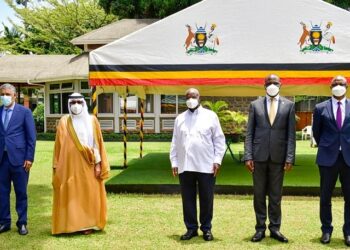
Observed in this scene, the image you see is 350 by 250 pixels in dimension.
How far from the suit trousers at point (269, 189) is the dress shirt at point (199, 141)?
52 cm

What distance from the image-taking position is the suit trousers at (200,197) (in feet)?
19.4

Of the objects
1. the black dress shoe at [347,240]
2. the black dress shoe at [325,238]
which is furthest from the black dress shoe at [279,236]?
the black dress shoe at [347,240]

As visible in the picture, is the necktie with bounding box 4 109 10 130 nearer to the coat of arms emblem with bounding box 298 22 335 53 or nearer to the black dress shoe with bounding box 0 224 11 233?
the black dress shoe with bounding box 0 224 11 233

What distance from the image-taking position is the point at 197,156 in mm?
5855

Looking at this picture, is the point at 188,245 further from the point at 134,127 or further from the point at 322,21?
the point at 134,127

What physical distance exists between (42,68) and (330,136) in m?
23.1

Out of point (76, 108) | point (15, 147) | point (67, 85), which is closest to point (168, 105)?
point (67, 85)

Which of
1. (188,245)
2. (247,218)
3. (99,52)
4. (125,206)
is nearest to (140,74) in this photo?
(99,52)

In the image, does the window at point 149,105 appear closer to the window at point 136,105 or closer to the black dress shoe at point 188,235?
the window at point 136,105

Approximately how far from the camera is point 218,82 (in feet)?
28.9

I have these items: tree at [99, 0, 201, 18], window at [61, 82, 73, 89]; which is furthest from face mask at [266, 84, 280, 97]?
tree at [99, 0, 201, 18]

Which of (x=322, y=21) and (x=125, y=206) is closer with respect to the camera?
(x=125, y=206)

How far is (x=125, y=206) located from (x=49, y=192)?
7.21ft

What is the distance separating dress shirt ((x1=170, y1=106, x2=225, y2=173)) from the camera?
5.86 metres
